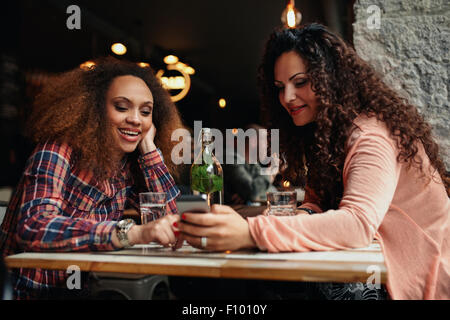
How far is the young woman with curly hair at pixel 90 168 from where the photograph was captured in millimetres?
1268

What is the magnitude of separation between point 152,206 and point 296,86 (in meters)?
0.73

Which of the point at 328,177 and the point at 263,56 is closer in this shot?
the point at 328,177

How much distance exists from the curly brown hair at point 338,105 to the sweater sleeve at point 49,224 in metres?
0.83

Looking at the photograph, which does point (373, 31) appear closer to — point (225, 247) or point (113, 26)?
point (225, 247)

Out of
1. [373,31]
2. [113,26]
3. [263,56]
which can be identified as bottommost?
[263,56]

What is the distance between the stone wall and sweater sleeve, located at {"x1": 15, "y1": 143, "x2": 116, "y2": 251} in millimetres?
1639

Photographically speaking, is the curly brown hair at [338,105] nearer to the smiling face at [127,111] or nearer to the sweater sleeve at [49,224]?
the smiling face at [127,111]

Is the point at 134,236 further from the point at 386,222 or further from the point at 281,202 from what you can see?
the point at 386,222

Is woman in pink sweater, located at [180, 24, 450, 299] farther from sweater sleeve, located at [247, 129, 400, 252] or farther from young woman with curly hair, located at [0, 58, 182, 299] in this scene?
young woman with curly hair, located at [0, 58, 182, 299]

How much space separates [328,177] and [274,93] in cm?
60

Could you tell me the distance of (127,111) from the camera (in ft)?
5.92

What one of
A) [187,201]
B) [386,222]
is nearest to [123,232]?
[386,222]

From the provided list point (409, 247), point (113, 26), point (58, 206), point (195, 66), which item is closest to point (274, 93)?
point (409, 247)

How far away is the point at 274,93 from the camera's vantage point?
1967 mm
